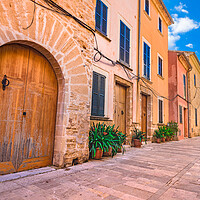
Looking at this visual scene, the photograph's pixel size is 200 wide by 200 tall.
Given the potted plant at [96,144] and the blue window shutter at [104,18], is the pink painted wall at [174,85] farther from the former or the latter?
the potted plant at [96,144]

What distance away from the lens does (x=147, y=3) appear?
30.7 feet

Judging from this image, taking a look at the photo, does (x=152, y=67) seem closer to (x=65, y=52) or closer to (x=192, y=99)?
(x=65, y=52)

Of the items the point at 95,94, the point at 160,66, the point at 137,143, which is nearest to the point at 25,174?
the point at 95,94

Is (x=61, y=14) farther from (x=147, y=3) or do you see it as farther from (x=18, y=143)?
(x=147, y=3)

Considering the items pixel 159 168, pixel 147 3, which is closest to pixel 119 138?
pixel 159 168

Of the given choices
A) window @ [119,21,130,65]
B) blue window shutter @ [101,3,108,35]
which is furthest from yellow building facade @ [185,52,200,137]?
blue window shutter @ [101,3,108,35]

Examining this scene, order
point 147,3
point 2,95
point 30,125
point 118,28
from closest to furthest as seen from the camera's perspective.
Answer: point 2,95, point 30,125, point 118,28, point 147,3

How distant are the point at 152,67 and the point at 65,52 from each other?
22.7ft

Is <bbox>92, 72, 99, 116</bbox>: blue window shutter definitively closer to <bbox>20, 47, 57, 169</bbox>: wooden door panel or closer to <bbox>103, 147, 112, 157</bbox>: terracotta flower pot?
<bbox>103, 147, 112, 157</bbox>: terracotta flower pot

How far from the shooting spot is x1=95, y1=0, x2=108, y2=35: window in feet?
18.2

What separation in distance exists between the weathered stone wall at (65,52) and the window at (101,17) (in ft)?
3.98

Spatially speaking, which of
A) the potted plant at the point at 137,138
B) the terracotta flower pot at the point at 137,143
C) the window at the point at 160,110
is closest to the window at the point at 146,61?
the window at the point at 160,110

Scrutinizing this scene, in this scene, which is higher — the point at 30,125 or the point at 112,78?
the point at 112,78

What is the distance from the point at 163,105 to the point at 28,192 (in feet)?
32.4
